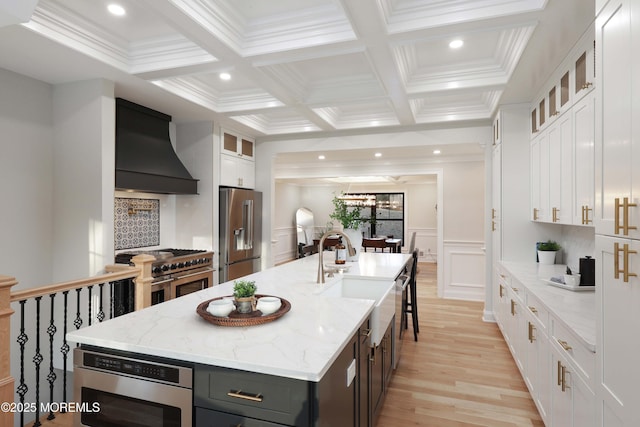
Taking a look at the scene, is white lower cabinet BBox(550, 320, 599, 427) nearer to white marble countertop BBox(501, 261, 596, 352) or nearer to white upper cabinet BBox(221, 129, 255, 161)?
white marble countertop BBox(501, 261, 596, 352)

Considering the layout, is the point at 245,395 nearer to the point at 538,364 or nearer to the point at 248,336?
the point at 248,336

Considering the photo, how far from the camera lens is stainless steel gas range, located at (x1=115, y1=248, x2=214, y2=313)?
3.56 metres

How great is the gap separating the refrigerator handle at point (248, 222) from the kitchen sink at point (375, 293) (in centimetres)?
260

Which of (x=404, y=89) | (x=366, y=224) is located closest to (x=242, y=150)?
(x=404, y=89)

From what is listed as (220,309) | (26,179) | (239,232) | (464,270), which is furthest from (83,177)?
(464,270)

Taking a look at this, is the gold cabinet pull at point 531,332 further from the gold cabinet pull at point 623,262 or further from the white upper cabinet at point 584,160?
the gold cabinet pull at point 623,262

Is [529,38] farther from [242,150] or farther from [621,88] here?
[242,150]

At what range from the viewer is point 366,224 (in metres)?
11.9

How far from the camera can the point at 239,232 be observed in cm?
511

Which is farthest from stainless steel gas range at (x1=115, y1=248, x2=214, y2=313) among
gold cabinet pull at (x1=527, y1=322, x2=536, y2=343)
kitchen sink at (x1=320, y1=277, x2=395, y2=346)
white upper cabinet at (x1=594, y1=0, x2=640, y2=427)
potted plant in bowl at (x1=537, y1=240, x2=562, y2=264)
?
potted plant in bowl at (x1=537, y1=240, x2=562, y2=264)

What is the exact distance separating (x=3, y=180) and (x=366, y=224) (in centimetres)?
977

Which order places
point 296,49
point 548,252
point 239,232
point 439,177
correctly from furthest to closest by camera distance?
point 439,177
point 239,232
point 548,252
point 296,49

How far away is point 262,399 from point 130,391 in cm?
59

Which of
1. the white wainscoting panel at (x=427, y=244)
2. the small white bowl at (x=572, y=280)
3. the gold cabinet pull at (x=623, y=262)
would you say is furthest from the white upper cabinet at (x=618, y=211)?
the white wainscoting panel at (x=427, y=244)
